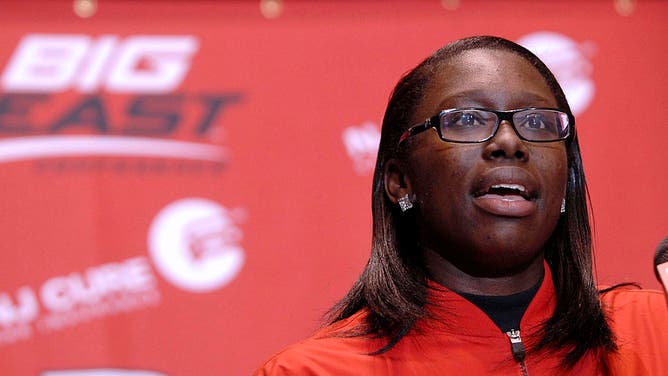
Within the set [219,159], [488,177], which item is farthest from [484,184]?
[219,159]

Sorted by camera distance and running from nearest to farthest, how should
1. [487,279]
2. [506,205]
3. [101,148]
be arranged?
[506,205], [487,279], [101,148]

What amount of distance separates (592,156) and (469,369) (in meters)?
1.58

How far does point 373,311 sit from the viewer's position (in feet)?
4.95

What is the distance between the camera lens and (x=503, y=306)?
57.9 inches

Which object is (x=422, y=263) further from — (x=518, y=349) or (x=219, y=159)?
(x=219, y=159)

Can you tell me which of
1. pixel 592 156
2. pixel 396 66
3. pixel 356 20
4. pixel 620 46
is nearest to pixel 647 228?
pixel 592 156

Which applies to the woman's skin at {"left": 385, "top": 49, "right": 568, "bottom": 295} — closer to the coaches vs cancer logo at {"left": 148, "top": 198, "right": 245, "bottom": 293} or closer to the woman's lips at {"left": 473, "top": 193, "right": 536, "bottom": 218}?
the woman's lips at {"left": 473, "top": 193, "right": 536, "bottom": 218}

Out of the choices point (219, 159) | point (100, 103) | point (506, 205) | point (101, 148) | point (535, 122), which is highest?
point (100, 103)

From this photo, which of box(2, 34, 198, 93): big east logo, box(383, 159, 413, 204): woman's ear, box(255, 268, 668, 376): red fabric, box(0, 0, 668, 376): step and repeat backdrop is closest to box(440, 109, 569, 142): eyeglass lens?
box(383, 159, 413, 204): woman's ear

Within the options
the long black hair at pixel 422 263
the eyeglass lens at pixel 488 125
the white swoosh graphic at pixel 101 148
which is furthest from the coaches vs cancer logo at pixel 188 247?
the eyeglass lens at pixel 488 125

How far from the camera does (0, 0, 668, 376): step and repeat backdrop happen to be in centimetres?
271

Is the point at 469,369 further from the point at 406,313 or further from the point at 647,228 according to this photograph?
the point at 647,228

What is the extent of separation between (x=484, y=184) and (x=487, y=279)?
0.18 m

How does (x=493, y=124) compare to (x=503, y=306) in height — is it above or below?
above
